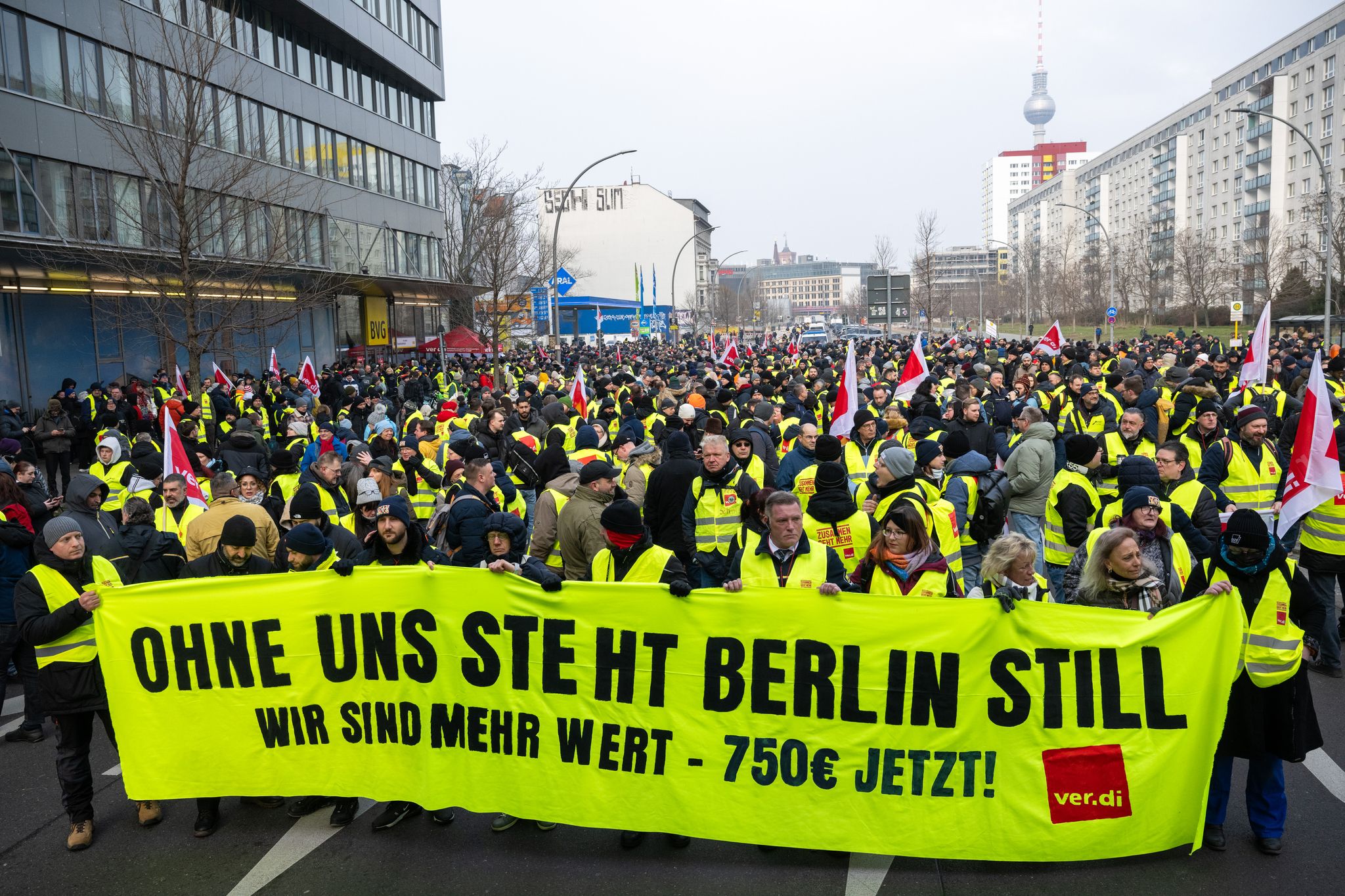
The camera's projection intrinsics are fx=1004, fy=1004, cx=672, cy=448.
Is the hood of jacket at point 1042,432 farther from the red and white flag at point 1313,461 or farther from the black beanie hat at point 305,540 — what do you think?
the black beanie hat at point 305,540

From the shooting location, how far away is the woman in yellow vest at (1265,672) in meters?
4.71

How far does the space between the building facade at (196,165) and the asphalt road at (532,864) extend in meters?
15.0

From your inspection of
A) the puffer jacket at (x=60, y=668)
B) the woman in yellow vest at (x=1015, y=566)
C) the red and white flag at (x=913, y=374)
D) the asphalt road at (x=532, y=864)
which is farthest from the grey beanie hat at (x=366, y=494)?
the red and white flag at (x=913, y=374)

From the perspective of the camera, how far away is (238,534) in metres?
5.72

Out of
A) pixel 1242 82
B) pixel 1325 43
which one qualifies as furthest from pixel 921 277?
pixel 1242 82

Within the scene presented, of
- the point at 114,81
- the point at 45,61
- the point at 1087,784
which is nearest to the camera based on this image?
the point at 1087,784

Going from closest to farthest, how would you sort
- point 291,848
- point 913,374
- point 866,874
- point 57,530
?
point 866,874 → point 291,848 → point 57,530 → point 913,374

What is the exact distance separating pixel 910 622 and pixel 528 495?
588cm

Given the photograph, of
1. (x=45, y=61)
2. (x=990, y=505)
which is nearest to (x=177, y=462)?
(x=990, y=505)

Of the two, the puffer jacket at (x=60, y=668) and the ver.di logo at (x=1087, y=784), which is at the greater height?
the puffer jacket at (x=60, y=668)

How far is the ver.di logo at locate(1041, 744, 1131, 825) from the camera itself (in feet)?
15.4

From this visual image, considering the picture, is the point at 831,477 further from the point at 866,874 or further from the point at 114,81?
the point at 114,81

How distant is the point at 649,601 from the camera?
5.09 metres

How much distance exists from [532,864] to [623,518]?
184 cm
